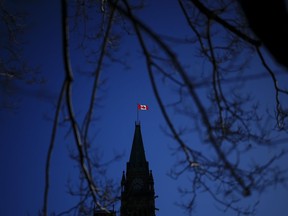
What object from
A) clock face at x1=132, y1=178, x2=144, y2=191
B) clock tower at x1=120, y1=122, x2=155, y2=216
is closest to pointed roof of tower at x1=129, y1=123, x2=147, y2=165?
clock tower at x1=120, y1=122, x2=155, y2=216

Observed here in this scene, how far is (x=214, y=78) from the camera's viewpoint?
2.89 m

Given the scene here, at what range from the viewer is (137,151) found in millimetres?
44094

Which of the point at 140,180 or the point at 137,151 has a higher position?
the point at 137,151

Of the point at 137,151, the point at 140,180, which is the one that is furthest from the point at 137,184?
the point at 137,151

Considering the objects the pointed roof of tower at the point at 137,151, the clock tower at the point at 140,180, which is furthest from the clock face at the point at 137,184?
the pointed roof of tower at the point at 137,151

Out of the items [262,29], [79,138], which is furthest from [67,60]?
[262,29]

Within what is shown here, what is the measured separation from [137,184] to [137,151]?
5281mm

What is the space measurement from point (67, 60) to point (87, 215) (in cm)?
224

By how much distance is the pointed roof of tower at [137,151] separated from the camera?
43.0 m

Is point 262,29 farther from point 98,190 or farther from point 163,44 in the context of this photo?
point 98,190

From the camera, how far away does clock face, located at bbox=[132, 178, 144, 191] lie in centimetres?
4038

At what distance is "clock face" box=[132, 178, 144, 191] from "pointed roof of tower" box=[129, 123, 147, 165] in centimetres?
262

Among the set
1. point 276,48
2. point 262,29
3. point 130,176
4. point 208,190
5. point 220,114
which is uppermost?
point 130,176

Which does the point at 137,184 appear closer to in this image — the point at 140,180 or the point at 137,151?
the point at 140,180
